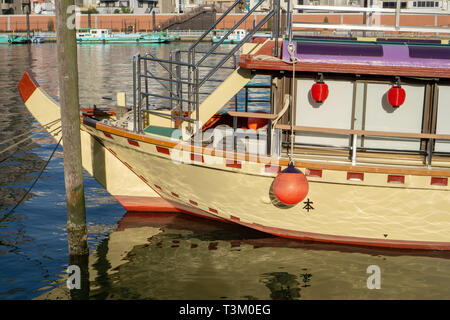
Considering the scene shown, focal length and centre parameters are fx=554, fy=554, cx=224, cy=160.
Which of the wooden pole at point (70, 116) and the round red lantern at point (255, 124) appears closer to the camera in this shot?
the wooden pole at point (70, 116)

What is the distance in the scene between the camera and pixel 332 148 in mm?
9289

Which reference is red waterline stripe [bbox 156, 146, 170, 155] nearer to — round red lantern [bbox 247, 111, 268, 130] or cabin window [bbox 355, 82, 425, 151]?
round red lantern [bbox 247, 111, 268, 130]

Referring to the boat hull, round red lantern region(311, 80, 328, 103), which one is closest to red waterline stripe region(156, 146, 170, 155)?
the boat hull

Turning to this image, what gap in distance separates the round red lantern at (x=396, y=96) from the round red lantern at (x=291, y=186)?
1.82 meters

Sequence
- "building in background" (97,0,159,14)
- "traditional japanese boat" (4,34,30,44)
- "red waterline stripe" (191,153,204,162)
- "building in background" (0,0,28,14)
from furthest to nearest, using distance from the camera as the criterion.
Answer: "building in background" (97,0,159,14) → "building in background" (0,0,28,14) → "traditional japanese boat" (4,34,30,44) → "red waterline stripe" (191,153,204,162)

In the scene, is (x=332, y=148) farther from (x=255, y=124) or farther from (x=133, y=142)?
(x=133, y=142)

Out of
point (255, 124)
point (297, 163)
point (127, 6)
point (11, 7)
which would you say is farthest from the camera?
point (127, 6)

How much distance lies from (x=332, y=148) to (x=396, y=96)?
1363 mm

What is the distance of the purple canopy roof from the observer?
8.62 m

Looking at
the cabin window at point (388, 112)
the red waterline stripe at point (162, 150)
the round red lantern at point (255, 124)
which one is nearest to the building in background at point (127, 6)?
the round red lantern at point (255, 124)

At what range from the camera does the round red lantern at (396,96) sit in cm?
857

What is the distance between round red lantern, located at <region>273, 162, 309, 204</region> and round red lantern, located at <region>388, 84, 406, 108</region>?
182cm

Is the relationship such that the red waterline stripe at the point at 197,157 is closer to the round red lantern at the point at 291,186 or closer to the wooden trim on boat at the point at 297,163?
the wooden trim on boat at the point at 297,163

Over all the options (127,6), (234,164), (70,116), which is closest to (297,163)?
(234,164)
